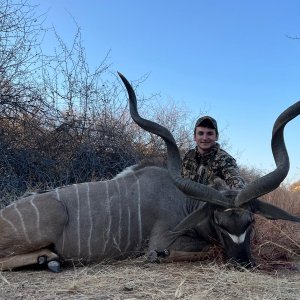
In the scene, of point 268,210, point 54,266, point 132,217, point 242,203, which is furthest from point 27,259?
point 268,210

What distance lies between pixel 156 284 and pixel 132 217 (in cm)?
98

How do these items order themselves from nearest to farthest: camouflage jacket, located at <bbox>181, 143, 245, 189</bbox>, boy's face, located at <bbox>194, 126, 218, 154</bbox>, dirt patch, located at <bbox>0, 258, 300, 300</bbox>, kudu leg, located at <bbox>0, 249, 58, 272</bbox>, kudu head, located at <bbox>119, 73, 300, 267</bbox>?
dirt patch, located at <bbox>0, 258, 300, 300</bbox>, kudu head, located at <bbox>119, 73, 300, 267</bbox>, kudu leg, located at <bbox>0, 249, 58, 272</bbox>, camouflage jacket, located at <bbox>181, 143, 245, 189</bbox>, boy's face, located at <bbox>194, 126, 218, 154</bbox>

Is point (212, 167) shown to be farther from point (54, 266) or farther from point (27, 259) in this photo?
point (27, 259)

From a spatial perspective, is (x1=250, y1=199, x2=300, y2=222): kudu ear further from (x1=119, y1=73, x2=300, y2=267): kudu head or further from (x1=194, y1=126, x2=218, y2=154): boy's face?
(x1=194, y1=126, x2=218, y2=154): boy's face

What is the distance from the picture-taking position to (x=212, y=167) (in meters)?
3.59

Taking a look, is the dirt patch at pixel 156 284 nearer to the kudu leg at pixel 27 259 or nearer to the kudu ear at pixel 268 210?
the kudu leg at pixel 27 259

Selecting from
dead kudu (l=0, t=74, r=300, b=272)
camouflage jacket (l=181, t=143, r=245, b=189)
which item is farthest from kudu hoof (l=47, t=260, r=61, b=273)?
camouflage jacket (l=181, t=143, r=245, b=189)

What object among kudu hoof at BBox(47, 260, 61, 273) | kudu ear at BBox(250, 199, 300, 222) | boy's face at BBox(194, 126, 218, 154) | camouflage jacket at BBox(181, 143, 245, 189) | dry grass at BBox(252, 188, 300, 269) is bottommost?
kudu hoof at BBox(47, 260, 61, 273)

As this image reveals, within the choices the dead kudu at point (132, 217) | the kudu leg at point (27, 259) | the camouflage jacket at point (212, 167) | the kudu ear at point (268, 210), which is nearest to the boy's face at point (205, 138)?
the camouflage jacket at point (212, 167)

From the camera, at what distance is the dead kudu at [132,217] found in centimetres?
290

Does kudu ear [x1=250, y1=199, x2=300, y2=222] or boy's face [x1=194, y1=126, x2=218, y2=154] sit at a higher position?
boy's face [x1=194, y1=126, x2=218, y2=154]

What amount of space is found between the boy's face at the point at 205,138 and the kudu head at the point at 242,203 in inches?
26.7

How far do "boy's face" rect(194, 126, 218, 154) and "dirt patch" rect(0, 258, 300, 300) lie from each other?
1.04m

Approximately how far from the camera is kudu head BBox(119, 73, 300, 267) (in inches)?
110
